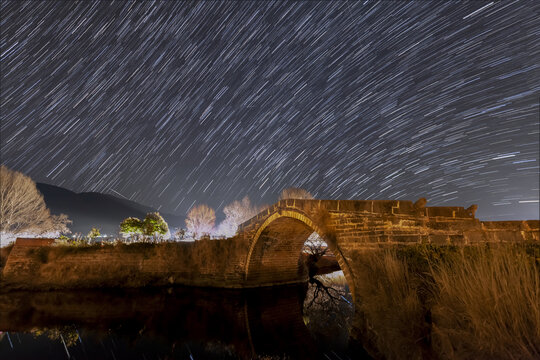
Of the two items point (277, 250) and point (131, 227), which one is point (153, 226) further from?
point (277, 250)

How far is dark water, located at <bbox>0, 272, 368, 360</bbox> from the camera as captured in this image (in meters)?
7.99

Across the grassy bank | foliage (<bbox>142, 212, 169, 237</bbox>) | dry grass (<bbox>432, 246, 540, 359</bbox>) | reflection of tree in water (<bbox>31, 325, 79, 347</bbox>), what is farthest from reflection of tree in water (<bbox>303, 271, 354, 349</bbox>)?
foliage (<bbox>142, 212, 169, 237</bbox>)

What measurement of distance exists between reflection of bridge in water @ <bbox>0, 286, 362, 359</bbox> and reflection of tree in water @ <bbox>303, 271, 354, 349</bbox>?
36 centimetres

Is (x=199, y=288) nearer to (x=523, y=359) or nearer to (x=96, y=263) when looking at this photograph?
(x=96, y=263)

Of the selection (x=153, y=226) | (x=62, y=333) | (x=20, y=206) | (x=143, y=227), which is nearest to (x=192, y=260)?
(x=62, y=333)

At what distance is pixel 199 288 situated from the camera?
16641 mm

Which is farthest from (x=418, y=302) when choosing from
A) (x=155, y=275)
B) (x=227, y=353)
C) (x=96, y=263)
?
(x=96, y=263)

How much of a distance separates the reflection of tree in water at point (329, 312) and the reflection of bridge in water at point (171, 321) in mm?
363

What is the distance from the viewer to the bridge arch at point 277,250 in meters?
13.9

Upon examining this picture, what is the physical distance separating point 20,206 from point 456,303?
1309 inches

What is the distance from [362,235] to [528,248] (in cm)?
378

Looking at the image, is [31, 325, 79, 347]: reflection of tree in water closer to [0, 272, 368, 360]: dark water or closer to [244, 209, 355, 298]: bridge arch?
[0, 272, 368, 360]: dark water

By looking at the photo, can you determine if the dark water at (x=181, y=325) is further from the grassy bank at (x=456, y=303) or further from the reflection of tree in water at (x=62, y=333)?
the grassy bank at (x=456, y=303)

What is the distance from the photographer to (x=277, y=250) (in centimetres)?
1606
